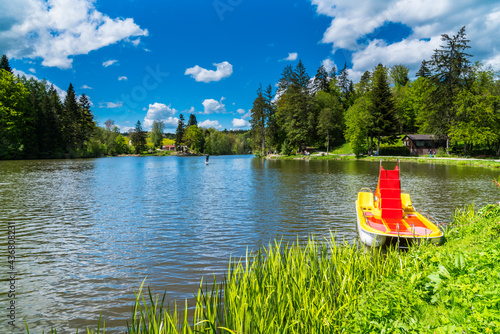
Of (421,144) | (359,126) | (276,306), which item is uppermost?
(359,126)

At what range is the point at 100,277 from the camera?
7293 millimetres

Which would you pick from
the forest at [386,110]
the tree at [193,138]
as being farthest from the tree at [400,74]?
the tree at [193,138]

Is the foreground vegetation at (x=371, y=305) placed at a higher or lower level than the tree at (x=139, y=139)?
lower

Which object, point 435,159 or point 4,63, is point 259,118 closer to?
point 435,159

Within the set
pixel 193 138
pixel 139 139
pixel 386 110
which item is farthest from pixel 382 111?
pixel 139 139

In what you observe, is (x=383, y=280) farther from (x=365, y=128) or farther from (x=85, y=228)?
(x=365, y=128)

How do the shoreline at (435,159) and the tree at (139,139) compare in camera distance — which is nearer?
the shoreline at (435,159)

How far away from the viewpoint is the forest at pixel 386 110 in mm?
50250

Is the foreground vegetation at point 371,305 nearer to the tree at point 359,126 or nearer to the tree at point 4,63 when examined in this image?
the tree at point 359,126

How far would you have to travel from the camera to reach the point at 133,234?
11.1 meters

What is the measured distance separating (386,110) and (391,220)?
62821mm

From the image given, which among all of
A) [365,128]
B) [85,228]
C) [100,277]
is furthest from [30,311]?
[365,128]

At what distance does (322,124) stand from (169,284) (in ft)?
233

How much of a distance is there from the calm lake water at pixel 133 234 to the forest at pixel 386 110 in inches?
1419
